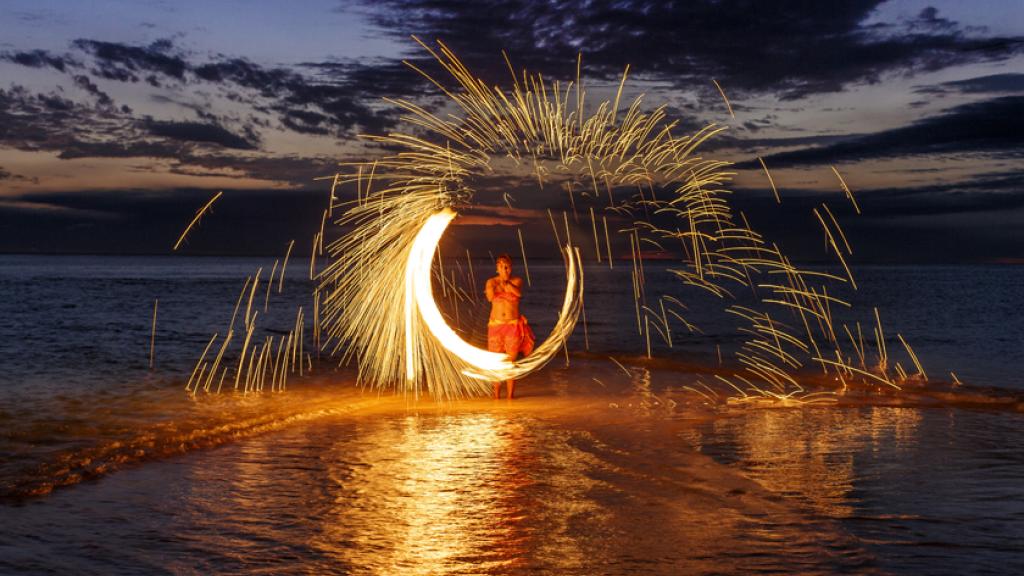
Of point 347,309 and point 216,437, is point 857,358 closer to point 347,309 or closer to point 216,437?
point 347,309

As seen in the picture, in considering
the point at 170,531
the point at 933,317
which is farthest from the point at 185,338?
the point at 933,317

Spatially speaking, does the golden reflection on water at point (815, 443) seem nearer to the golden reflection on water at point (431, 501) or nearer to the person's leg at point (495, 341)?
the golden reflection on water at point (431, 501)

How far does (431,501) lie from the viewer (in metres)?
6.30

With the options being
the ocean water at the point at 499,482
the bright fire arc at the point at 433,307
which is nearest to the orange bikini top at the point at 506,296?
the bright fire arc at the point at 433,307

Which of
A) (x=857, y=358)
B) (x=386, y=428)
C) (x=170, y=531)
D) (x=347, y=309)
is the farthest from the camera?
(x=857, y=358)

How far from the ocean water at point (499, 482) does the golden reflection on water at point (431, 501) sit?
2cm

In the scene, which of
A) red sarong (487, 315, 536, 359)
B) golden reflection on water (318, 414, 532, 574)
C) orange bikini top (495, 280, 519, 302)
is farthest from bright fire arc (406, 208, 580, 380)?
golden reflection on water (318, 414, 532, 574)

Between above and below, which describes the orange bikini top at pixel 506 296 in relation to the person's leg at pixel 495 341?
above

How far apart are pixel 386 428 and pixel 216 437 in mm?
1691

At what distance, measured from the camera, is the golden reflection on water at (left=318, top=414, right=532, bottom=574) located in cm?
515

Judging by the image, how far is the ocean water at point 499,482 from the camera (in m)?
5.18

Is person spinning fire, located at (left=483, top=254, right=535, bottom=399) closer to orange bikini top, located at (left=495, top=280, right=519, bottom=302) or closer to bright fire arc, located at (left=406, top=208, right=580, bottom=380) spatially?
orange bikini top, located at (left=495, top=280, right=519, bottom=302)

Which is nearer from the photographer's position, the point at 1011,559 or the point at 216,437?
the point at 1011,559

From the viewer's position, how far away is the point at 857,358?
20.0 metres
